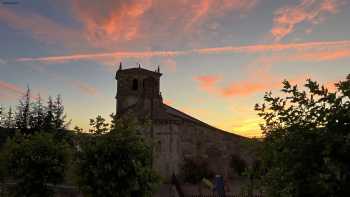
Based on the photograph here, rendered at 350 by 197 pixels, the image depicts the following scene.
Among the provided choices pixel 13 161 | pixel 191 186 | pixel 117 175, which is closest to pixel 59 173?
pixel 13 161

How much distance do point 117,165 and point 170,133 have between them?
25.6 m

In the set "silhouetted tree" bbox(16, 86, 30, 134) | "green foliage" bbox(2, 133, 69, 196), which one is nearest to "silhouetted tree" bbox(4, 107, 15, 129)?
"silhouetted tree" bbox(16, 86, 30, 134)

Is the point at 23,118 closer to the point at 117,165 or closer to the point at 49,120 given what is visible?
the point at 49,120

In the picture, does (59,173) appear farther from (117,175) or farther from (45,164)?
(117,175)

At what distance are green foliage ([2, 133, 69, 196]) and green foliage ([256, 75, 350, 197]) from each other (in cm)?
1470

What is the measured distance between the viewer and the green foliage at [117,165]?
564 inches

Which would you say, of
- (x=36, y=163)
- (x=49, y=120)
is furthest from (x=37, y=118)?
(x=36, y=163)

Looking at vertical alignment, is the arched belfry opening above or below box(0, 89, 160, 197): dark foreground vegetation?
above

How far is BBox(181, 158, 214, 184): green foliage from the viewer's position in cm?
4100

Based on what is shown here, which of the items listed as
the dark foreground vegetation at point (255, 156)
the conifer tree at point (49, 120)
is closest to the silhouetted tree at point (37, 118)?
the conifer tree at point (49, 120)

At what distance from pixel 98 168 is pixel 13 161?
6933mm

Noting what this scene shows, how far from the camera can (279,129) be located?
615cm

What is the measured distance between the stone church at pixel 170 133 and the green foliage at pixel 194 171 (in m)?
0.65

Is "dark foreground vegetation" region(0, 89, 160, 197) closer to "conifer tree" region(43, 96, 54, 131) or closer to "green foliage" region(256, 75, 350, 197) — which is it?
"green foliage" region(256, 75, 350, 197)
